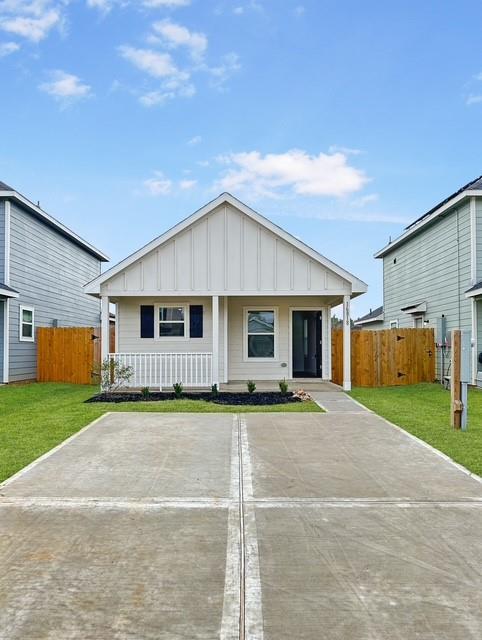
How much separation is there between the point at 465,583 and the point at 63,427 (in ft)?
22.4

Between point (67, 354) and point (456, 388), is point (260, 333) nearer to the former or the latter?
point (67, 354)

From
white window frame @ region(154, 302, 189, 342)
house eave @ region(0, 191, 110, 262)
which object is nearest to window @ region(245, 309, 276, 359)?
white window frame @ region(154, 302, 189, 342)

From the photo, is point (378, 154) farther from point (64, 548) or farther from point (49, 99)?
point (64, 548)

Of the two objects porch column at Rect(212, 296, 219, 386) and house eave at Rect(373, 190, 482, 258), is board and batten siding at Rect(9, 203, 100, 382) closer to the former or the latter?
porch column at Rect(212, 296, 219, 386)

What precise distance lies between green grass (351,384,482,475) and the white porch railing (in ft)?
13.3

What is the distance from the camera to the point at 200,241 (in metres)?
13.5

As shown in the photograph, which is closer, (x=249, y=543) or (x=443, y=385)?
(x=249, y=543)

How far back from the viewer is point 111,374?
13.3 meters

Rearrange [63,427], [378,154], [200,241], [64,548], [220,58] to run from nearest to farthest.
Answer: [64,548], [63,427], [200,241], [220,58], [378,154]

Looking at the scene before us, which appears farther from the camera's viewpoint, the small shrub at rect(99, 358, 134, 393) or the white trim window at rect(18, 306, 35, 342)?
the white trim window at rect(18, 306, 35, 342)

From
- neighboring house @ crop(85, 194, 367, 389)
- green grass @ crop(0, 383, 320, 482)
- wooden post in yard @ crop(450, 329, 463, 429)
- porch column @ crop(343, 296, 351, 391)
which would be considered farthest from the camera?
porch column @ crop(343, 296, 351, 391)

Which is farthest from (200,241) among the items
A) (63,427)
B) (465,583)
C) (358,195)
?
(358,195)

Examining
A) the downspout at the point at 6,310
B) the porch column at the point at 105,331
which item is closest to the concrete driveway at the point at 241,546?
the porch column at the point at 105,331

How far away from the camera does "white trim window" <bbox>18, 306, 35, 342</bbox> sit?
17.1 meters
